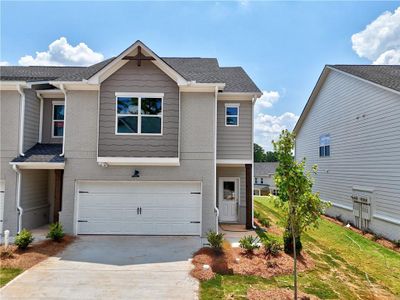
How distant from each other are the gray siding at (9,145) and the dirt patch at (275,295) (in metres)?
9.67

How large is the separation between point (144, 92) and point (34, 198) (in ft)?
22.6

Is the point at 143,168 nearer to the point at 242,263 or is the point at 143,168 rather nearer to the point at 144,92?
the point at 144,92

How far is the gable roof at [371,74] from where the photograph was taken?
12.2 meters

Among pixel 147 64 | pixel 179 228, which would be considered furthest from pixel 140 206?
pixel 147 64

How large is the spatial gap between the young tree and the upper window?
41.3ft

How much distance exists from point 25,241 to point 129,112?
574cm

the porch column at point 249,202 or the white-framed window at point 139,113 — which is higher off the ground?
the white-framed window at point 139,113

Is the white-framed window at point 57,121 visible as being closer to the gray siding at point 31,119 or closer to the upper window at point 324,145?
the gray siding at point 31,119

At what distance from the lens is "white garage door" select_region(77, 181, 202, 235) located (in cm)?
1084

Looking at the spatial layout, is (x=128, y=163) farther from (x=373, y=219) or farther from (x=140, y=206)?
(x=373, y=219)

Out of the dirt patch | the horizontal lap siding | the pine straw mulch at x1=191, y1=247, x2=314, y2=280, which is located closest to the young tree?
the dirt patch

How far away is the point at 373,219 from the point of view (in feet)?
41.8

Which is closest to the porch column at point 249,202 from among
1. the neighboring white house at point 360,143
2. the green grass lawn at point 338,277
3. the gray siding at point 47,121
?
the green grass lawn at point 338,277

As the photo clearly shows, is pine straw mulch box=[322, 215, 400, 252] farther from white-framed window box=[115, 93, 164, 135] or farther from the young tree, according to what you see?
white-framed window box=[115, 93, 164, 135]
